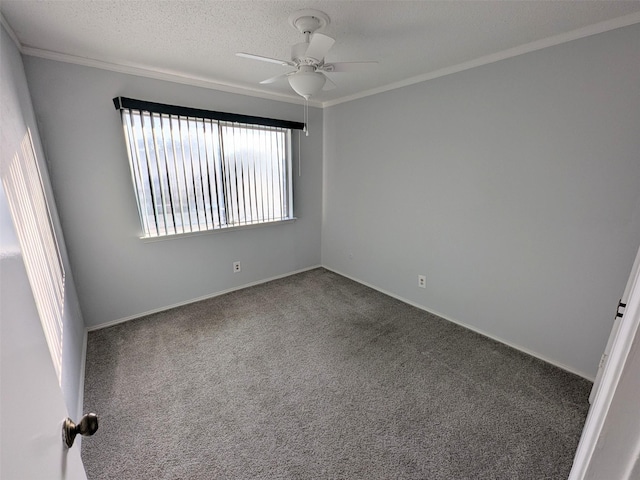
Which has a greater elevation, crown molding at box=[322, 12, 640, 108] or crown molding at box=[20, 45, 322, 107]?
crown molding at box=[322, 12, 640, 108]

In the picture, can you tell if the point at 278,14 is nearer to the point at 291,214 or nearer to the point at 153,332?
the point at 291,214

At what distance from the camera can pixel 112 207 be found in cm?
257

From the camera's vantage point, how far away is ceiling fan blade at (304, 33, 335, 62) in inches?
57.4

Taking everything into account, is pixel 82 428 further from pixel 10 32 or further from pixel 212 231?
pixel 212 231

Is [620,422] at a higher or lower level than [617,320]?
higher

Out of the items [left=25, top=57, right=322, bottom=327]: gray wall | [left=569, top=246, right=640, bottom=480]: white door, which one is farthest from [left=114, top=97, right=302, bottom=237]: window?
[left=569, top=246, right=640, bottom=480]: white door

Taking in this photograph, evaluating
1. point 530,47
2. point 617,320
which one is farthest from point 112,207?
point 617,320

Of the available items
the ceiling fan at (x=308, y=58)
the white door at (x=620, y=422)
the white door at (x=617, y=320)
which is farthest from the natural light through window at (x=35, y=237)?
the white door at (x=617, y=320)

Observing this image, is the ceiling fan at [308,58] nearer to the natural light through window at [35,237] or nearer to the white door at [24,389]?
the natural light through window at [35,237]

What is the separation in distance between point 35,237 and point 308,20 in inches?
71.6

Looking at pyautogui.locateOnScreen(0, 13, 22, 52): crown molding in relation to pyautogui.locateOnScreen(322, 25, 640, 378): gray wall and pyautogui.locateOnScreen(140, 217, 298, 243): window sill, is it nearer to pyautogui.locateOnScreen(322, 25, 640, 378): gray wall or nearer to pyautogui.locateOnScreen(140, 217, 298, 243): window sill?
pyautogui.locateOnScreen(140, 217, 298, 243): window sill

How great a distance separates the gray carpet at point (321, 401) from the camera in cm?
150

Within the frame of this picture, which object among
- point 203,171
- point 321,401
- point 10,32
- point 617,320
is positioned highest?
point 10,32

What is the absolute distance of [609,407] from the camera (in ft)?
1.32
